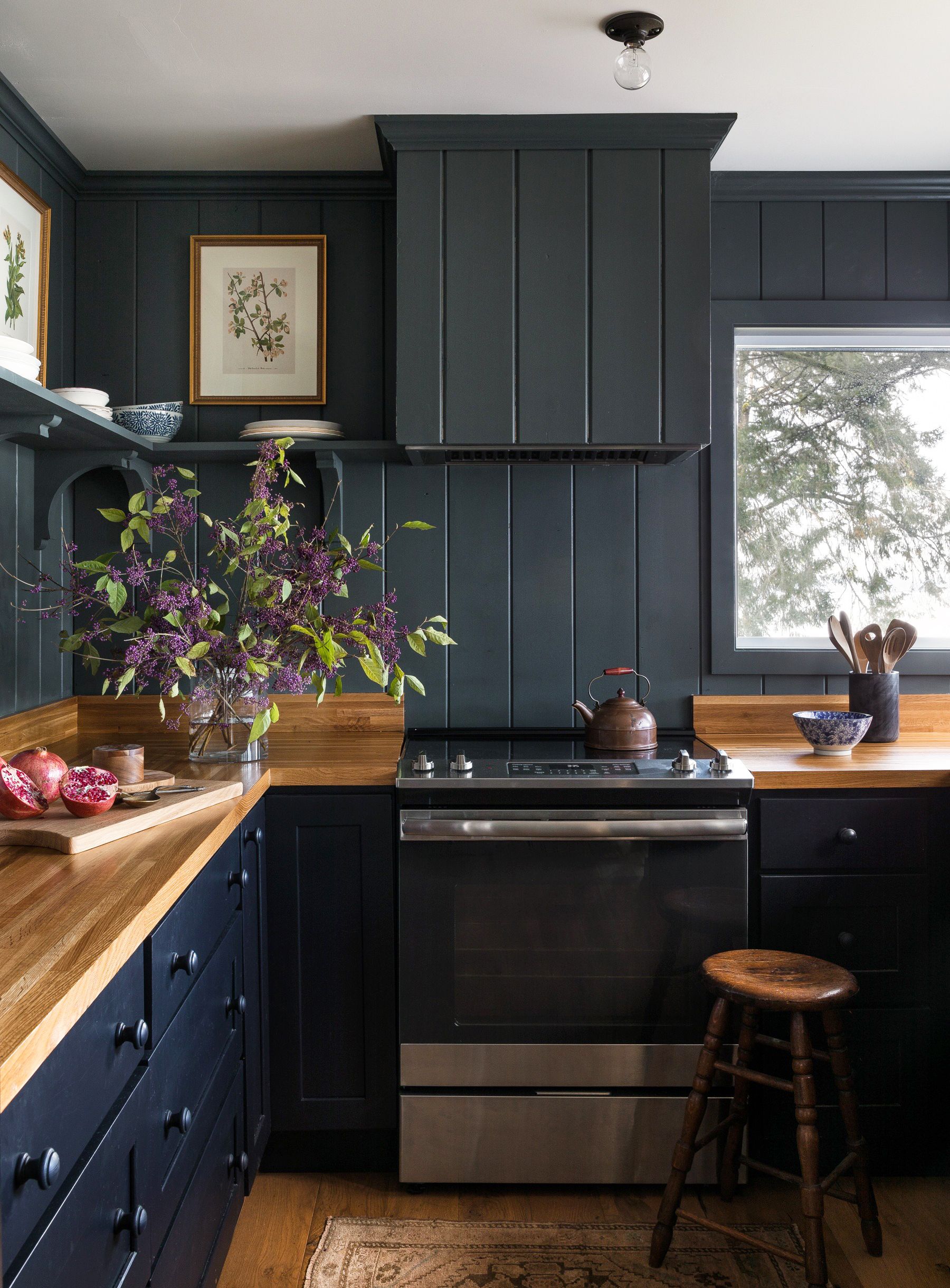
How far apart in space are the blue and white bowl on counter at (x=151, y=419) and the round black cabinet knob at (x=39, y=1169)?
1.86m

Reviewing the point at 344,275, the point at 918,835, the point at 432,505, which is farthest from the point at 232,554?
the point at 918,835

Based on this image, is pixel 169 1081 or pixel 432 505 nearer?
pixel 169 1081

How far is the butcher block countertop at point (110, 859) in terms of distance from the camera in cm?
95

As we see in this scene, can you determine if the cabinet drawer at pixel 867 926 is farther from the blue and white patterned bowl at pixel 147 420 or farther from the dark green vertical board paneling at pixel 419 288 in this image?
the blue and white patterned bowl at pixel 147 420

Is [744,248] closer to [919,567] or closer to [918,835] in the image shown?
[919,567]

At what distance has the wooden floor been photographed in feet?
6.20

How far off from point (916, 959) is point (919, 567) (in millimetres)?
1158

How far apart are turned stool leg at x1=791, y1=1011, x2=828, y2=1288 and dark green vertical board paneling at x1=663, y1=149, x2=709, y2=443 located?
4.41 feet

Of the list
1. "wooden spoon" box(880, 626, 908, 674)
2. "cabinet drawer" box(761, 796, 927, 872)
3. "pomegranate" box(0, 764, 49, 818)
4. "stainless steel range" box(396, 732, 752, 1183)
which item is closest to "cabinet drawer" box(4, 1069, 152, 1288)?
"pomegranate" box(0, 764, 49, 818)

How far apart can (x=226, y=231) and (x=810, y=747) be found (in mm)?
2051

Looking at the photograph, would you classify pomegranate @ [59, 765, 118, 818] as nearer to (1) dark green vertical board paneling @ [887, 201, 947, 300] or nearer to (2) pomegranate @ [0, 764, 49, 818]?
(2) pomegranate @ [0, 764, 49, 818]

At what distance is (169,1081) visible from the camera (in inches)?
53.7

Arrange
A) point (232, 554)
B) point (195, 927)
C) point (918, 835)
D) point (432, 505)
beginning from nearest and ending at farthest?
point (195, 927) → point (918, 835) → point (232, 554) → point (432, 505)

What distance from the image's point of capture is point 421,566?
2.68 m
